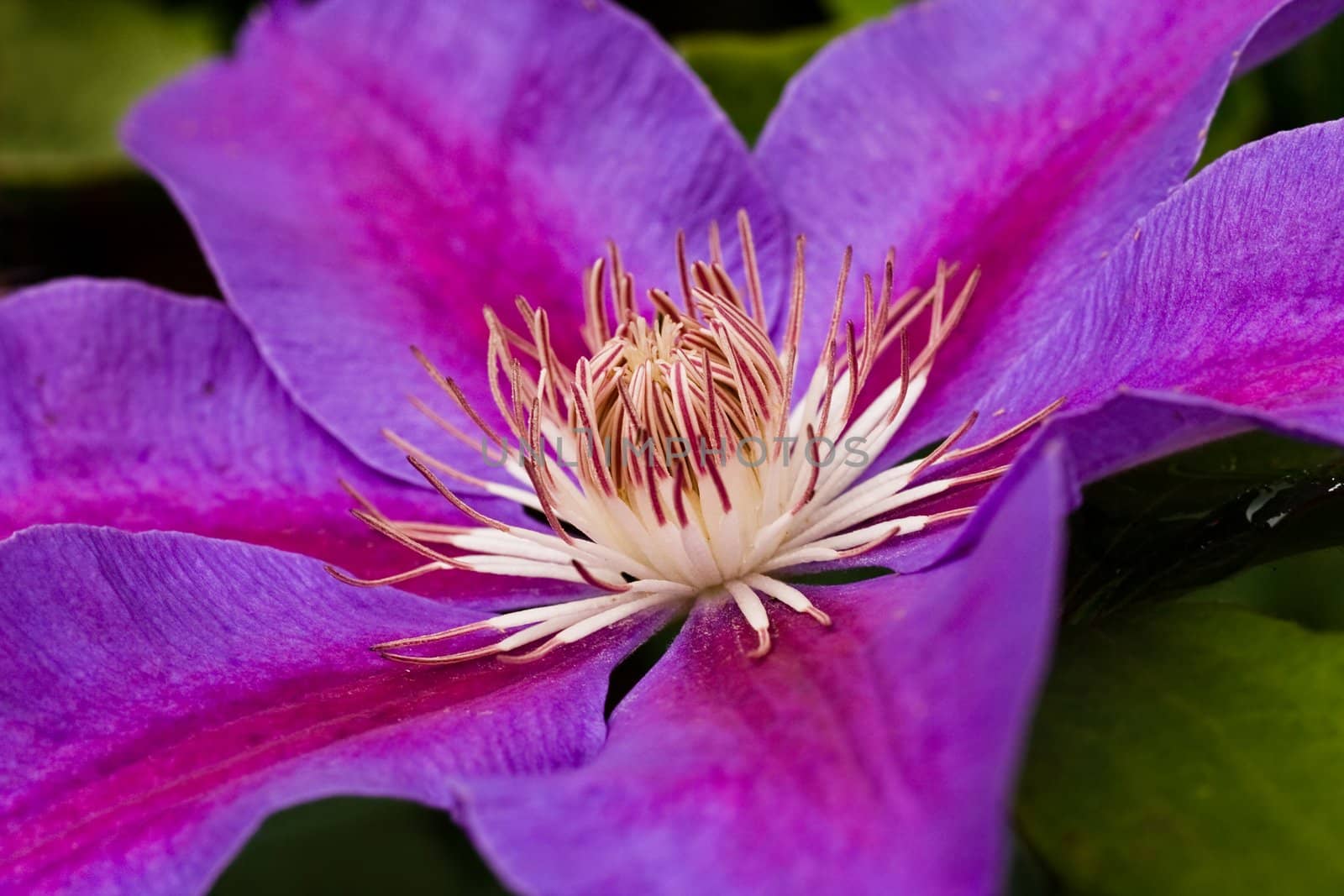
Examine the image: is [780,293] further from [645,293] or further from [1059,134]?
[1059,134]

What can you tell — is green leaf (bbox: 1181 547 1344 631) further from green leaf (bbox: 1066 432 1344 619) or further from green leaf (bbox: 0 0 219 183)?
green leaf (bbox: 0 0 219 183)

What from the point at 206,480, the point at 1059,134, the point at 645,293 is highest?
the point at 1059,134

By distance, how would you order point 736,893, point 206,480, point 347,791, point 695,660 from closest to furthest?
point 736,893 → point 347,791 → point 695,660 → point 206,480

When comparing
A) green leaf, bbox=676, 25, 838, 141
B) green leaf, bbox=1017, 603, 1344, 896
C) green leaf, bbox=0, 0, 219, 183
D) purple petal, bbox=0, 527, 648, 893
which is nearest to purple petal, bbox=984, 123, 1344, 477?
green leaf, bbox=1017, 603, 1344, 896

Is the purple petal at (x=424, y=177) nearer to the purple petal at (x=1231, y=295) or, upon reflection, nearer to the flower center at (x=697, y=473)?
the flower center at (x=697, y=473)

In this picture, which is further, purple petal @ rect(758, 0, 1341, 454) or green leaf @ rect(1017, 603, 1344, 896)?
purple petal @ rect(758, 0, 1341, 454)

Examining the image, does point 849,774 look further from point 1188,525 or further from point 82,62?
point 82,62

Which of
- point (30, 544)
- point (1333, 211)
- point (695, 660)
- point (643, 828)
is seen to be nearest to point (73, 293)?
point (30, 544)
